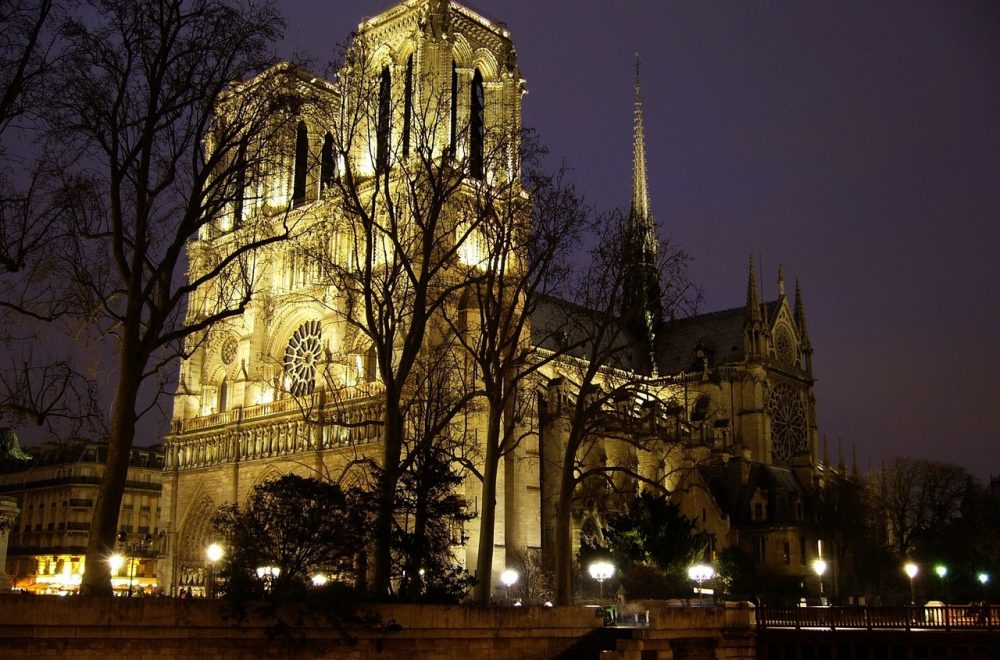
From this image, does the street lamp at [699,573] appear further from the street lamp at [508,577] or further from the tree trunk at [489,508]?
the tree trunk at [489,508]

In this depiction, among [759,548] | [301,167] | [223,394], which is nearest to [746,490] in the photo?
[759,548]

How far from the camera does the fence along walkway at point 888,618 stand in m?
25.5

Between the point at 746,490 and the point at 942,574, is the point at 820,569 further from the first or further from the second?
the point at 746,490

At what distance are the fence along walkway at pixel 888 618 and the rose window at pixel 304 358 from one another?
27908 mm

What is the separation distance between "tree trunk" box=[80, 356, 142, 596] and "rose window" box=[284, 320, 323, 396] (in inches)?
1202

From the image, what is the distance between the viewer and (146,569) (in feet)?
227

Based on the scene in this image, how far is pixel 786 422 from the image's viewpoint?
235 ft

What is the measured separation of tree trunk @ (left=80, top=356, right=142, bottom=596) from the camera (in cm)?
1906

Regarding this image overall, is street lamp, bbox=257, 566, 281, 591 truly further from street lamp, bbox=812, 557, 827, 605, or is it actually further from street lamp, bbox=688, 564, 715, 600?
street lamp, bbox=812, 557, 827, 605

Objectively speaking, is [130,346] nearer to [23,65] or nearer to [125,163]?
[125,163]

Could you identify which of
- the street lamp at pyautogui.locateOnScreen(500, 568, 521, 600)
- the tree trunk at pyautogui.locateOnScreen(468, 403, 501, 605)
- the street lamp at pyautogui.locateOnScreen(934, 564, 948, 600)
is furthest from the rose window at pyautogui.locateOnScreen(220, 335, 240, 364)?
the street lamp at pyautogui.locateOnScreen(934, 564, 948, 600)

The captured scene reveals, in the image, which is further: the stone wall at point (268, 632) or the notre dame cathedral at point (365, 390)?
the notre dame cathedral at point (365, 390)

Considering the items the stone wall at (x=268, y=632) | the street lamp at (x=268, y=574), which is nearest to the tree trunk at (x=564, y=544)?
the stone wall at (x=268, y=632)

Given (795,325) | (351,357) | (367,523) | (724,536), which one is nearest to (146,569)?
(351,357)
